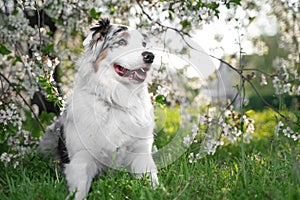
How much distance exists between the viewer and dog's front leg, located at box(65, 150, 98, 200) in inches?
120

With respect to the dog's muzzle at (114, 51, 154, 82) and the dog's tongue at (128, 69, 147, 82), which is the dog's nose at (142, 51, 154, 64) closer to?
the dog's muzzle at (114, 51, 154, 82)

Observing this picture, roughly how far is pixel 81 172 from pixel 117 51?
2.93ft

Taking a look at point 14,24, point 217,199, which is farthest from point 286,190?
point 14,24

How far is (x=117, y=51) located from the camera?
3188 millimetres

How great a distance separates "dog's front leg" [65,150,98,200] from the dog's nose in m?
0.80

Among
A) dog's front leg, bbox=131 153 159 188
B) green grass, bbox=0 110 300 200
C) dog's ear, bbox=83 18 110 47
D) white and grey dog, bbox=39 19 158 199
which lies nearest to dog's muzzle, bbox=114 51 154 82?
white and grey dog, bbox=39 19 158 199

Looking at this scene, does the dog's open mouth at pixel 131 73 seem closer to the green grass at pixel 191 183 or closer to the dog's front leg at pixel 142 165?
the dog's front leg at pixel 142 165

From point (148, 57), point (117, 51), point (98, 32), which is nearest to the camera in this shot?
point (148, 57)

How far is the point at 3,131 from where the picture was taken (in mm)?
3582

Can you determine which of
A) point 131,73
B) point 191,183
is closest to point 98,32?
point 131,73

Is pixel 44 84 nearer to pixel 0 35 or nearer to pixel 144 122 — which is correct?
pixel 144 122

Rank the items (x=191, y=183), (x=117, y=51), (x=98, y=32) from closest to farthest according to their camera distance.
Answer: (x=191, y=183) → (x=117, y=51) → (x=98, y=32)

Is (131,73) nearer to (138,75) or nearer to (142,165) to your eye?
(138,75)

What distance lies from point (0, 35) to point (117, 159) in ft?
6.48
